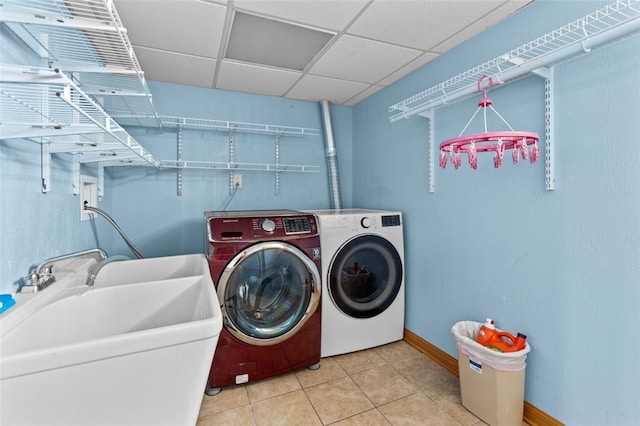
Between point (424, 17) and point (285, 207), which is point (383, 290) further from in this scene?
point (424, 17)

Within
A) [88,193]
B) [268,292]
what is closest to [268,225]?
[268,292]

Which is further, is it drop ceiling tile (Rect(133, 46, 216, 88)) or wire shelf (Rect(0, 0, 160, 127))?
drop ceiling tile (Rect(133, 46, 216, 88))

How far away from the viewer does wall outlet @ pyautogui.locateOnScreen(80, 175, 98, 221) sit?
1.69 meters

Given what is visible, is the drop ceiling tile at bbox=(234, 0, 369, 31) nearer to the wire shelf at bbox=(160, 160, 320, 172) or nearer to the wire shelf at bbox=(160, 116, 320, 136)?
the wire shelf at bbox=(160, 116, 320, 136)

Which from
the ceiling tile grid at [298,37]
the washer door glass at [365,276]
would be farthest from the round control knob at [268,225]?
the ceiling tile grid at [298,37]

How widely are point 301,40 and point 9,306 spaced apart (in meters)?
1.81

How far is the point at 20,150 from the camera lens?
1102 mm

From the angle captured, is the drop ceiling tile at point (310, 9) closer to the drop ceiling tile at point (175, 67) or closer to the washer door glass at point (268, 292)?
the drop ceiling tile at point (175, 67)

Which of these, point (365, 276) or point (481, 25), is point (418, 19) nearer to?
point (481, 25)

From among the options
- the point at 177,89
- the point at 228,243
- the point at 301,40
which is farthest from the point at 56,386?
the point at 177,89

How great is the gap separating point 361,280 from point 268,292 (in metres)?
0.71

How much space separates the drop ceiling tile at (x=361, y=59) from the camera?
1.89 metres

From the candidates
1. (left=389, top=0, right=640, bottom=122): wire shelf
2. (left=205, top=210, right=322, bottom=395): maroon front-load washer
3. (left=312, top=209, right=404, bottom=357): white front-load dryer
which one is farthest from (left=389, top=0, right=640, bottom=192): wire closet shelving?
(left=205, top=210, right=322, bottom=395): maroon front-load washer

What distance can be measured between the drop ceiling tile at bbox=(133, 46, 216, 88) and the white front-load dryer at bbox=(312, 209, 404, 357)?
1352 millimetres
